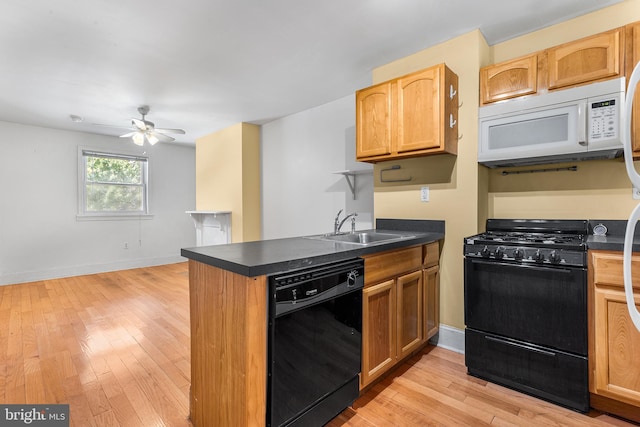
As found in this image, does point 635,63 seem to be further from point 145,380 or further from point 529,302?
point 145,380

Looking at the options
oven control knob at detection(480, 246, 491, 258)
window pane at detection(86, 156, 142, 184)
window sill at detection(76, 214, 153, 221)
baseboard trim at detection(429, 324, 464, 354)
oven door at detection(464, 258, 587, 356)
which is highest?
window pane at detection(86, 156, 142, 184)

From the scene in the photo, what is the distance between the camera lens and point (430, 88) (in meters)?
2.27

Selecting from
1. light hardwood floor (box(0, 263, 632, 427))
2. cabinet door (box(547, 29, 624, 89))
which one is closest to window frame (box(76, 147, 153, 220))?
light hardwood floor (box(0, 263, 632, 427))

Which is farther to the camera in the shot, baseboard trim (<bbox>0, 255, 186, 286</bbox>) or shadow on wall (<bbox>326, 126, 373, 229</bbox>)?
baseboard trim (<bbox>0, 255, 186, 286</bbox>)

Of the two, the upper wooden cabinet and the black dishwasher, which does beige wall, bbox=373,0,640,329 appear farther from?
the black dishwasher

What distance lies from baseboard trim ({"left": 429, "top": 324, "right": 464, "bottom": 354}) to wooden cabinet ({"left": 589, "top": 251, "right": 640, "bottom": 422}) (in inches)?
33.0

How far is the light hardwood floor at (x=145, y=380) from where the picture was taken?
1.68m

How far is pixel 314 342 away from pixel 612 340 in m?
1.61

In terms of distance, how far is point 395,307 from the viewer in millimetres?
1984

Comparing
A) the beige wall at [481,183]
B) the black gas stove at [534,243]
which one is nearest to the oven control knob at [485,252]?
the black gas stove at [534,243]

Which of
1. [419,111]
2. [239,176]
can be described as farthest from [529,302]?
[239,176]

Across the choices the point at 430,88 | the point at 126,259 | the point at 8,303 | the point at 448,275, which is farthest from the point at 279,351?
the point at 126,259

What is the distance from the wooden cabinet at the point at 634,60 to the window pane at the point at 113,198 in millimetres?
6773

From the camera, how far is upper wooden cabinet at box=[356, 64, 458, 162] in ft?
7.36
